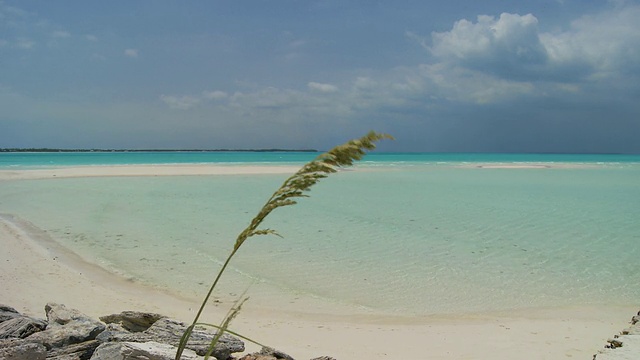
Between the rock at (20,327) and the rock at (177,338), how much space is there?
0.83 m

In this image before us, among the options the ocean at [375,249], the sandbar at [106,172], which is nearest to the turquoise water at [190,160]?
the sandbar at [106,172]

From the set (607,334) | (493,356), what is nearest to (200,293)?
(493,356)

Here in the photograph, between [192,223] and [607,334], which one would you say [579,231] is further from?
[192,223]

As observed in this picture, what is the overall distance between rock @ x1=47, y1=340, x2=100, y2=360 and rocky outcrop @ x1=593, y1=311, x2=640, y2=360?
4.75 m

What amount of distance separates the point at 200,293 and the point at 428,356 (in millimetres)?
4062

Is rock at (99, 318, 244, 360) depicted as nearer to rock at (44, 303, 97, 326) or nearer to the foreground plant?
rock at (44, 303, 97, 326)

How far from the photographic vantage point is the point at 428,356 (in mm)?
5281

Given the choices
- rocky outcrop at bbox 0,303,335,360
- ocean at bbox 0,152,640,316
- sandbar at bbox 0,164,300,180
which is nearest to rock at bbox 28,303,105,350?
rocky outcrop at bbox 0,303,335,360

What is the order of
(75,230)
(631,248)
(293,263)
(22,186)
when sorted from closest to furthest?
(293,263), (631,248), (75,230), (22,186)

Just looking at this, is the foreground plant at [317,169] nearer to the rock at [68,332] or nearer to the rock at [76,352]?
the rock at [76,352]

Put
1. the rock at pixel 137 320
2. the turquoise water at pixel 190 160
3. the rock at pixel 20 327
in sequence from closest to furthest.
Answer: the rock at pixel 20 327, the rock at pixel 137 320, the turquoise water at pixel 190 160

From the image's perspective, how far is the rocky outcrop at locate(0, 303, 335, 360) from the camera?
13.0 ft

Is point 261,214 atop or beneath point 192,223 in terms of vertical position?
atop

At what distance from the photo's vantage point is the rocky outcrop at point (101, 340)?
397cm
